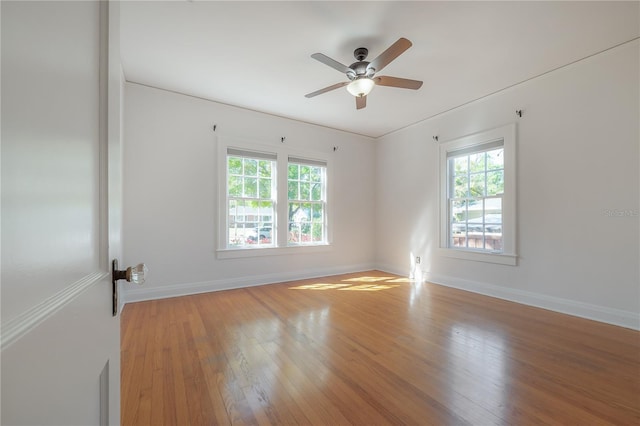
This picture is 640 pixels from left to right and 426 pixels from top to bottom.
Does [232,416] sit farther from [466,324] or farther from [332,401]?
[466,324]

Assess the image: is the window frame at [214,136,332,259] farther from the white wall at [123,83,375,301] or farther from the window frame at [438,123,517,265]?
the window frame at [438,123,517,265]

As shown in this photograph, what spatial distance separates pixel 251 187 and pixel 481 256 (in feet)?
11.7

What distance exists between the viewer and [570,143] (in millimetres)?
3031

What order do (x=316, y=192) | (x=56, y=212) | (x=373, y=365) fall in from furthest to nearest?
(x=316, y=192) < (x=373, y=365) < (x=56, y=212)

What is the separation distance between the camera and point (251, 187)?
14.1 ft

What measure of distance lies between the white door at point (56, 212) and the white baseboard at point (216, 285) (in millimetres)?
3326

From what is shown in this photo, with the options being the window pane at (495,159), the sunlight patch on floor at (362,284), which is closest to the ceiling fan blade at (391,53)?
the window pane at (495,159)

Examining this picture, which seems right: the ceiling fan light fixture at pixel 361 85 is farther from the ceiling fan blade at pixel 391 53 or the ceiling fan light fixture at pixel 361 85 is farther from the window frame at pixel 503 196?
the window frame at pixel 503 196

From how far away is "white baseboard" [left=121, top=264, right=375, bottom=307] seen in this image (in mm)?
3430

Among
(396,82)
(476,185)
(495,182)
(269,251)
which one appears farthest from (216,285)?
(495,182)

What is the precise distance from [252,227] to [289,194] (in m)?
0.86

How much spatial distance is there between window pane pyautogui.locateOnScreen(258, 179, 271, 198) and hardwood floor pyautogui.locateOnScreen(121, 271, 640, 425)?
184cm

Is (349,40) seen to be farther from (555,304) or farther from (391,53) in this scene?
(555,304)

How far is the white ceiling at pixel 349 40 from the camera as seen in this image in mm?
2232
